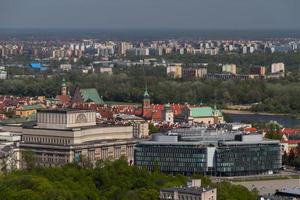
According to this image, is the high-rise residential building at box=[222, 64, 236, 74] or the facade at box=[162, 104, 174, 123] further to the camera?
the high-rise residential building at box=[222, 64, 236, 74]

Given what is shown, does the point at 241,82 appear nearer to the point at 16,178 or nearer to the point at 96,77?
the point at 96,77

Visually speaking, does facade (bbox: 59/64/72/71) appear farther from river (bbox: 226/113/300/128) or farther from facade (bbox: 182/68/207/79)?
river (bbox: 226/113/300/128)

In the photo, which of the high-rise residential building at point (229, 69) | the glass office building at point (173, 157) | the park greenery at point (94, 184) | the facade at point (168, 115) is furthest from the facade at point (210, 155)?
the high-rise residential building at point (229, 69)

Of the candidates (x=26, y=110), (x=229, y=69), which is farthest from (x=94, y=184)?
(x=229, y=69)

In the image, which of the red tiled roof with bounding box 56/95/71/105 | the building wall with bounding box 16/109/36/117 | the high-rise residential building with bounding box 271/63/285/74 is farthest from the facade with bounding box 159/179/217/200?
the high-rise residential building with bounding box 271/63/285/74

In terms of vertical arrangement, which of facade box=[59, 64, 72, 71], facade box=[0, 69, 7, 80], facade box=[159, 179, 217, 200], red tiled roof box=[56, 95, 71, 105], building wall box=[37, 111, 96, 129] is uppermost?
building wall box=[37, 111, 96, 129]

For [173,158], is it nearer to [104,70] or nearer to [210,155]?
[210,155]

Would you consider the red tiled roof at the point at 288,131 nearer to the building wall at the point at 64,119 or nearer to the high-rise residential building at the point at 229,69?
the building wall at the point at 64,119
